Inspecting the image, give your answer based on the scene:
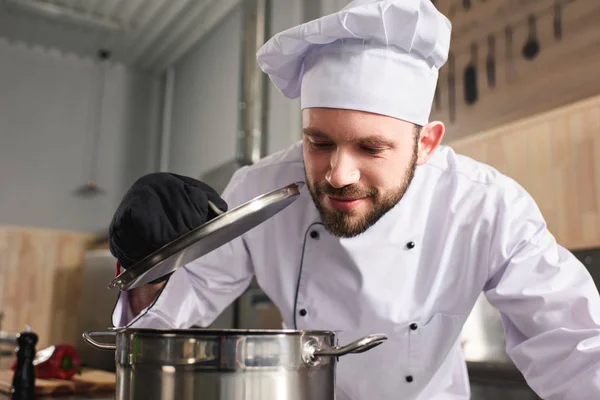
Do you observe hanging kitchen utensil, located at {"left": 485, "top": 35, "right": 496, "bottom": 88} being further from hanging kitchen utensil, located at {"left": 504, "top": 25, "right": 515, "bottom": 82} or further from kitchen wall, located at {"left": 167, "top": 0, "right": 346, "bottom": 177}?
kitchen wall, located at {"left": 167, "top": 0, "right": 346, "bottom": 177}

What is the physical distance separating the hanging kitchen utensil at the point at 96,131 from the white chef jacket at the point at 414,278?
3.18m

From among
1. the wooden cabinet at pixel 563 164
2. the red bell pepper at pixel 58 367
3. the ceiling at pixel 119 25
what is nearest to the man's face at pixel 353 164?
the wooden cabinet at pixel 563 164

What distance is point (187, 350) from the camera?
0.55 meters

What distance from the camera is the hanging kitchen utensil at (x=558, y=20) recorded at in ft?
4.73

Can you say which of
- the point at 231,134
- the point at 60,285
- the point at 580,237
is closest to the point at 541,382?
the point at 580,237

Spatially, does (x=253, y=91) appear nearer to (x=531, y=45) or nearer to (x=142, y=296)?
(x=531, y=45)

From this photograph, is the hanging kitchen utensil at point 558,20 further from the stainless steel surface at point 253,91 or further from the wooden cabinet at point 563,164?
the stainless steel surface at point 253,91

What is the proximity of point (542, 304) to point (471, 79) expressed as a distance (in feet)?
3.12

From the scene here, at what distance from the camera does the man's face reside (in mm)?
851

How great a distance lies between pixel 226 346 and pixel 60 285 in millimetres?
3710

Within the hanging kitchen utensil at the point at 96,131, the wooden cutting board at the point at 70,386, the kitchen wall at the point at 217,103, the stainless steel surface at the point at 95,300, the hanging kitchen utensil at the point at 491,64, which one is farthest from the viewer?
the hanging kitchen utensil at the point at 96,131

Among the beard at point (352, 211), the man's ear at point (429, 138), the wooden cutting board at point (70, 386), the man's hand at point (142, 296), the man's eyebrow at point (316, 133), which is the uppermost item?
the man's ear at point (429, 138)

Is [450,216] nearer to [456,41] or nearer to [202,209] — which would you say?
[202,209]

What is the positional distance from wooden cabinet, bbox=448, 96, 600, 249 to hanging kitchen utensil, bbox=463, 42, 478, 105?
20 cm
